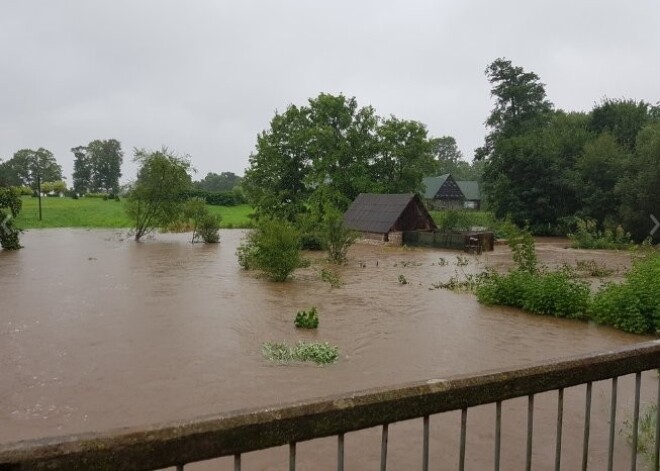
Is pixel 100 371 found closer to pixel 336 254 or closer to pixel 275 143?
pixel 336 254

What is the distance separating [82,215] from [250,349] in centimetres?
4483

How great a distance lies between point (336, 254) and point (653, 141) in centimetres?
2040

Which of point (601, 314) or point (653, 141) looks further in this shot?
point (653, 141)

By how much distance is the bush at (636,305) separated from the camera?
10.8m

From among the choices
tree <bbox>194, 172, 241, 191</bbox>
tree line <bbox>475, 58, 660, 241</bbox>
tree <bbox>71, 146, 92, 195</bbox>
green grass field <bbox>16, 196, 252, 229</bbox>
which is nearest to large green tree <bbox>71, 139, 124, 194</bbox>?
tree <bbox>71, 146, 92, 195</bbox>

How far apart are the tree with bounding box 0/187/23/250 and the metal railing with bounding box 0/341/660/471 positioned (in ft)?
94.9

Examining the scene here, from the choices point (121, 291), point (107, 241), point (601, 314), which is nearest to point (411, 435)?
point (601, 314)

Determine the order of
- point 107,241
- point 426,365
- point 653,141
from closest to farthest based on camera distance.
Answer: point 426,365 < point 653,141 < point 107,241

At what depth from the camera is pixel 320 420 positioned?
1.78m

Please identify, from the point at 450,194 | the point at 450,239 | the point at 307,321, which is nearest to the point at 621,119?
the point at 450,239

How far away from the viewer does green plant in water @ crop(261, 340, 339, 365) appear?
8977 mm

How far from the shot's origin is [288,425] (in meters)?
1.72

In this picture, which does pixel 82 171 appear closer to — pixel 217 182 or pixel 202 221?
pixel 217 182

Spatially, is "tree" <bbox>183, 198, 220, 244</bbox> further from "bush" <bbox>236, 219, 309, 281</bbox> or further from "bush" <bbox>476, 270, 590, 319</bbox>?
"bush" <bbox>476, 270, 590, 319</bbox>
